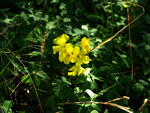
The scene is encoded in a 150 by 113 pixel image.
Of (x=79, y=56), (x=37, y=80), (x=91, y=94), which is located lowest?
(x=91, y=94)

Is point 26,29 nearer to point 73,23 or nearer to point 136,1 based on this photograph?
point 73,23

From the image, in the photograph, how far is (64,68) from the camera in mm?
1678

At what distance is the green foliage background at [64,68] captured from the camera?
156 centimetres

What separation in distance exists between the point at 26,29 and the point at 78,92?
94 cm

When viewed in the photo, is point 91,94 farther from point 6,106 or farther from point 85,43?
point 6,106

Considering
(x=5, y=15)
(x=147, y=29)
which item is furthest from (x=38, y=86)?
(x=147, y=29)

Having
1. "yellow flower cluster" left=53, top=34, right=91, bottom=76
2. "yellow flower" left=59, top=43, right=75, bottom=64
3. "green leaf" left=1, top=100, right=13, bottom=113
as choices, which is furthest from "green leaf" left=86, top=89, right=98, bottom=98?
"green leaf" left=1, top=100, right=13, bottom=113

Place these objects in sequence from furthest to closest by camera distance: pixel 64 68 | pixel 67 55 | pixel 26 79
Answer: pixel 64 68 → pixel 26 79 → pixel 67 55

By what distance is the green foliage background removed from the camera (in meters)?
1.56

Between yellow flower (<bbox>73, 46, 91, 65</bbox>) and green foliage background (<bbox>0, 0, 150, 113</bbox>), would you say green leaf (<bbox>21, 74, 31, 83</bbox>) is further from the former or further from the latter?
yellow flower (<bbox>73, 46, 91, 65</bbox>)

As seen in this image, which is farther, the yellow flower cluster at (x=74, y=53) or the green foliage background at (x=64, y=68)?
the green foliage background at (x=64, y=68)

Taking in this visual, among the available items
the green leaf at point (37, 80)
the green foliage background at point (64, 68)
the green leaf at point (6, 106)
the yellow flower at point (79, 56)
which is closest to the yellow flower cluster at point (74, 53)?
the yellow flower at point (79, 56)

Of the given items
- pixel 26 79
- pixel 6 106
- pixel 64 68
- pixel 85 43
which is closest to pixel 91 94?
pixel 64 68

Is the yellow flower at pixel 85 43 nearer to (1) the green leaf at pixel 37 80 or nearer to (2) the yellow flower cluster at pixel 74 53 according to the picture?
(2) the yellow flower cluster at pixel 74 53
